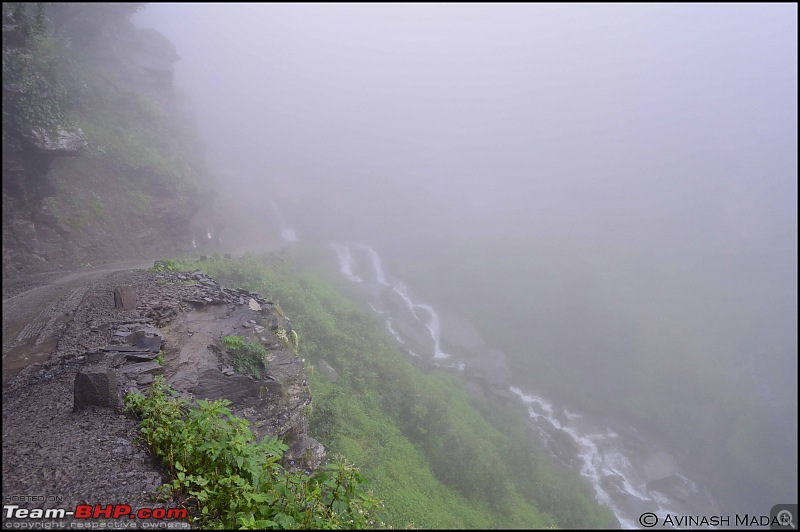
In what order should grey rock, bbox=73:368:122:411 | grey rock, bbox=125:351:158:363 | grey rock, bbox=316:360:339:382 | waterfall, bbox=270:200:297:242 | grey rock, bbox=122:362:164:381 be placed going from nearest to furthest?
grey rock, bbox=73:368:122:411, grey rock, bbox=122:362:164:381, grey rock, bbox=125:351:158:363, grey rock, bbox=316:360:339:382, waterfall, bbox=270:200:297:242

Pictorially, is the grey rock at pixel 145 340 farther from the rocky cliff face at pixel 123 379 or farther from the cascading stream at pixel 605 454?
the cascading stream at pixel 605 454

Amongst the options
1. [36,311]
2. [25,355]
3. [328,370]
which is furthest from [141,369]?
[328,370]

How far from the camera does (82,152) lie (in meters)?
20.0

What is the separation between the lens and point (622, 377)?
138 feet

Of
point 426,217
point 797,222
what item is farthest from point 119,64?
point 797,222

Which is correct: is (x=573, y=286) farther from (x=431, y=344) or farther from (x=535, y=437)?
(x=535, y=437)

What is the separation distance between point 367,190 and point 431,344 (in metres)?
50.9

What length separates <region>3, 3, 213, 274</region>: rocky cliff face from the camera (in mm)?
17359

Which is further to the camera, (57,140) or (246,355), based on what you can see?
(57,140)
